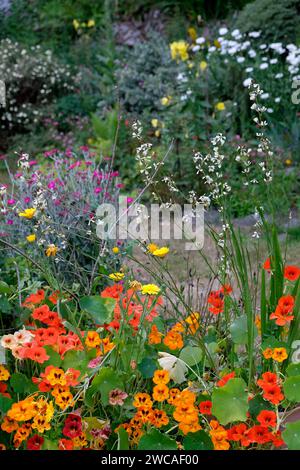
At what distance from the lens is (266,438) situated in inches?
88.5

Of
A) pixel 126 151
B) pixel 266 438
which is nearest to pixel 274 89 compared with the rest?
pixel 126 151

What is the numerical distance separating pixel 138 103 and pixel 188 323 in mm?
6266

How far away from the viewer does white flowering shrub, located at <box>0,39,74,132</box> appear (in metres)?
9.38

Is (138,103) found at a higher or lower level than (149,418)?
higher

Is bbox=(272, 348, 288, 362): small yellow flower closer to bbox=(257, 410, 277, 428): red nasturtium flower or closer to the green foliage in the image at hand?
bbox=(257, 410, 277, 428): red nasturtium flower

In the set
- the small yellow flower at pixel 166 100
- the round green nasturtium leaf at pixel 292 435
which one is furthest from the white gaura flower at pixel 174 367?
the small yellow flower at pixel 166 100

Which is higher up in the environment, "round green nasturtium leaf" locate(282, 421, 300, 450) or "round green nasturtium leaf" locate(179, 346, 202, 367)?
"round green nasturtium leaf" locate(179, 346, 202, 367)

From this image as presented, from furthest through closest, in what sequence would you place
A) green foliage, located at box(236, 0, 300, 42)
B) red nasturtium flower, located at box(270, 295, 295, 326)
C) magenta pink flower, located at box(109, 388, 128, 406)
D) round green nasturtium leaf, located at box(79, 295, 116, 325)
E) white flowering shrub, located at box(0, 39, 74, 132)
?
1. white flowering shrub, located at box(0, 39, 74, 132)
2. green foliage, located at box(236, 0, 300, 42)
3. round green nasturtium leaf, located at box(79, 295, 116, 325)
4. red nasturtium flower, located at box(270, 295, 295, 326)
5. magenta pink flower, located at box(109, 388, 128, 406)

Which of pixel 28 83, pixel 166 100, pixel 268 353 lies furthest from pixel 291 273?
pixel 28 83

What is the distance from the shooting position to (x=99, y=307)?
263 centimetres

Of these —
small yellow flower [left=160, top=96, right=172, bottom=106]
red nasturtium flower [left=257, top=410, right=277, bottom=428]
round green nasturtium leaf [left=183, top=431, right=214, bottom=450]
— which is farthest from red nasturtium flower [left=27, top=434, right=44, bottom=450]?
small yellow flower [left=160, top=96, right=172, bottom=106]

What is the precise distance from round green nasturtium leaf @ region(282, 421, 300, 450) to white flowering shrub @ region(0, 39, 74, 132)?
7.36 metres
